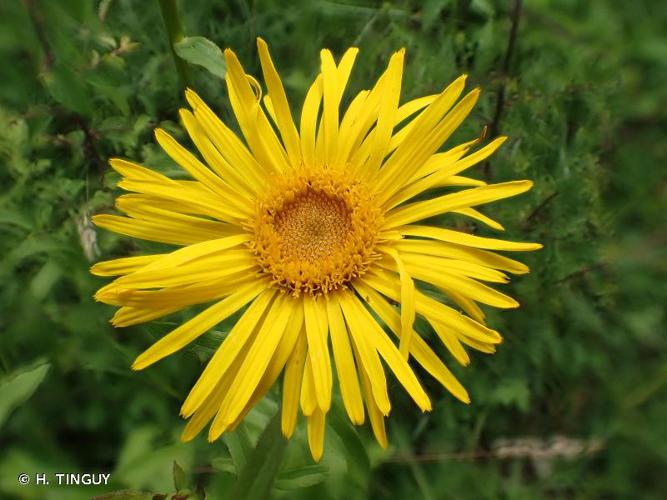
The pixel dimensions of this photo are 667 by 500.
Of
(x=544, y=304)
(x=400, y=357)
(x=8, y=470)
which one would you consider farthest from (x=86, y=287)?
(x=544, y=304)

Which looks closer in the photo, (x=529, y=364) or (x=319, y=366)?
(x=319, y=366)

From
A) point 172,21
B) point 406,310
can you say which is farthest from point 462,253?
point 172,21

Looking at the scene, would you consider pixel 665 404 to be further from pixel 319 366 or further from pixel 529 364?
Result: pixel 319 366

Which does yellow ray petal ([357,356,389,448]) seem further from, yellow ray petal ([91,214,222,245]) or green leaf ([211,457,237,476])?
yellow ray petal ([91,214,222,245])

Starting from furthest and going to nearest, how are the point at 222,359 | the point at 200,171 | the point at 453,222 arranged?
the point at 453,222 → the point at 200,171 → the point at 222,359

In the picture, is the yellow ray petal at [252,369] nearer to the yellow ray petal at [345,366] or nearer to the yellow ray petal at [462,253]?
the yellow ray petal at [345,366]

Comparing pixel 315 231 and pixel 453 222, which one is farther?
pixel 453 222

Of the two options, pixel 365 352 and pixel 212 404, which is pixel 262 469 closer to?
pixel 212 404

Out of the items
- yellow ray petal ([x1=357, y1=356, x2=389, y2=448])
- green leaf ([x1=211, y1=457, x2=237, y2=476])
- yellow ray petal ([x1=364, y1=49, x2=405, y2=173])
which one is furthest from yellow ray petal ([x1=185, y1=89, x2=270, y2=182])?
green leaf ([x1=211, y1=457, x2=237, y2=476])
